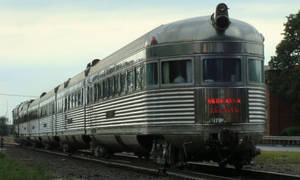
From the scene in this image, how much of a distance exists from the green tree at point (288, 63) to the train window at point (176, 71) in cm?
4322

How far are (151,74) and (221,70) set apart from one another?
1884 millimetres

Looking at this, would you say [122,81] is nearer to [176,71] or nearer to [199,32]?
[176,71]

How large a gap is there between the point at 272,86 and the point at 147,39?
147ft

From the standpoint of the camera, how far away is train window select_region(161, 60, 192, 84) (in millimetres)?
13938

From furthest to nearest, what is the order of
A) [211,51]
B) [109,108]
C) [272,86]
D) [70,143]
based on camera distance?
[272,86], [70,143], [109,108], [211,51]

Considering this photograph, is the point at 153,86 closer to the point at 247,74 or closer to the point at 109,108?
the point at 247,74

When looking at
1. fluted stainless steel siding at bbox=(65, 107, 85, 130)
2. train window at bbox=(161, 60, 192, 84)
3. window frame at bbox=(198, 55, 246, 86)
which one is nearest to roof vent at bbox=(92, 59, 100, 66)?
fluted stainless steel siding at bbox=(65, 107, 85, 130)

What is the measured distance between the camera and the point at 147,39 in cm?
1505

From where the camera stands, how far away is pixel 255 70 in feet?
46.8

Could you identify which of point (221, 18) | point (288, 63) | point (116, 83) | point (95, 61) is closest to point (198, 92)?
point (221, 18)

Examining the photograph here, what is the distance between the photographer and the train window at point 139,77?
15123 millimetres

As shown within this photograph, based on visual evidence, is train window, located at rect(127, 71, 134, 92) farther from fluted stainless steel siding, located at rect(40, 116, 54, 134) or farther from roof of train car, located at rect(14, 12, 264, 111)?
fluted stainless steel siding, located at rect(40, 116, 54, 134)

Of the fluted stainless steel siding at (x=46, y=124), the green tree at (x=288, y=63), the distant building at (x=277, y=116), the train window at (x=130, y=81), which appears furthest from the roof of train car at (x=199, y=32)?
the distant building at (x=277, y=116)

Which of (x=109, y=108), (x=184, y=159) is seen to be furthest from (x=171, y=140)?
(x=109, y=108)
